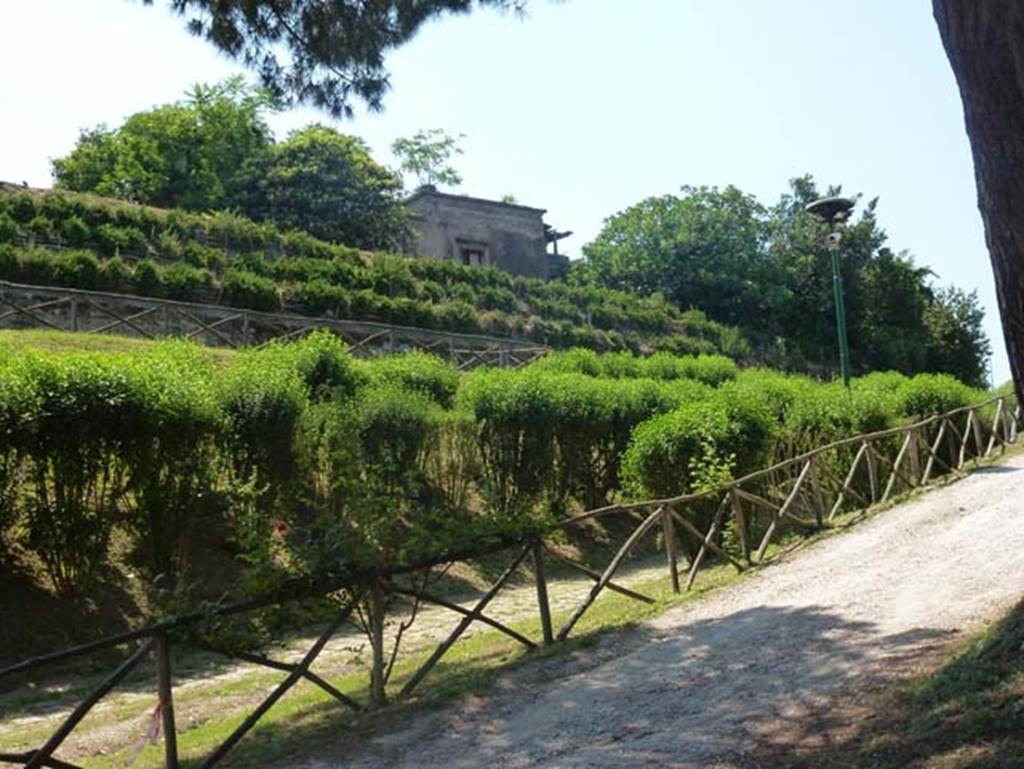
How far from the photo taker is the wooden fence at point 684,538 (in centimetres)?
682

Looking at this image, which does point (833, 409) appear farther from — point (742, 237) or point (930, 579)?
point (742, 237)

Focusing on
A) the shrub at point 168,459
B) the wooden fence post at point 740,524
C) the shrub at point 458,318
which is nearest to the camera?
the wooden fence post at point 740,524

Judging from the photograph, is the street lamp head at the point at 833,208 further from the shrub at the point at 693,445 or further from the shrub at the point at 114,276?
the shrub at the point at 114,276

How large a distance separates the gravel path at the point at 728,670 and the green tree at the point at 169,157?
32.3m

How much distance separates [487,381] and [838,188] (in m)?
29.4

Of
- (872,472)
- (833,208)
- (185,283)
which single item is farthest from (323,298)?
(872,472)

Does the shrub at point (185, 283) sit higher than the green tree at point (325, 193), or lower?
lower

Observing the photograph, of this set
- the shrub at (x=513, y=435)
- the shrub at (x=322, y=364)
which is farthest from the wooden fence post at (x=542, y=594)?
the shrub at (x=513, y=435)

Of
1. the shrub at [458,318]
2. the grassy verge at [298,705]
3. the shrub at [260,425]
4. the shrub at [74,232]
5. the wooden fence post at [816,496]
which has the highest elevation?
the shrub at [74,232]

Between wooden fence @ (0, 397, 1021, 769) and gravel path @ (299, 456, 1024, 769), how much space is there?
0.58 meters

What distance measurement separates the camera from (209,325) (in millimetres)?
23625

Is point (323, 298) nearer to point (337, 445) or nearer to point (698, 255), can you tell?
point (337, 445)

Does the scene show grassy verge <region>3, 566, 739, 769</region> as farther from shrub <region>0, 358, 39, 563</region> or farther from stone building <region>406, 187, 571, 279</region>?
stone building <region>406, 187, 571, 279</region>

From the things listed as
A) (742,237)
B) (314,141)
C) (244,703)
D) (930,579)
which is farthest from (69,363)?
(742,237)
